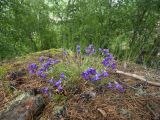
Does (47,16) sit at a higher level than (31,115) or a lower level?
higher

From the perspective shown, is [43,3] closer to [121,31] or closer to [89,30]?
[89,30]

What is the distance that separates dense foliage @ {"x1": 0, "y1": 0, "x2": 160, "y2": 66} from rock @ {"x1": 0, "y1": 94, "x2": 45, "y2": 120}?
340 cm

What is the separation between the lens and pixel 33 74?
108 inches

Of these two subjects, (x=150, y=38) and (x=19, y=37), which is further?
(x=150, y=38)

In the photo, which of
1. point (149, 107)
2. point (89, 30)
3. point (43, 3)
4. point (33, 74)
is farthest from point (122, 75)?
point (43, 3)

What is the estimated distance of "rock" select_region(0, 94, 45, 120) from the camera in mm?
1945

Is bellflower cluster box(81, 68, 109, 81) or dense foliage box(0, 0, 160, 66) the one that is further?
dense foliage box(0, 0, 160, 66)

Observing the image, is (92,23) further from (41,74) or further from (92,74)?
(92,74)

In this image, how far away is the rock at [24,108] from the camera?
1.95m

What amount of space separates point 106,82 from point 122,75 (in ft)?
1.43

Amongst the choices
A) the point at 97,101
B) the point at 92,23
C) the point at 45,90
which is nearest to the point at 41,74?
the point at 45,90

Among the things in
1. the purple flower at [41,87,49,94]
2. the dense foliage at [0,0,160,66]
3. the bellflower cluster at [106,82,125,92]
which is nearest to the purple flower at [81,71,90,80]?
the bellflower cluster at [106,82,125,92]

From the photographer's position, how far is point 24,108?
2002 millimetres

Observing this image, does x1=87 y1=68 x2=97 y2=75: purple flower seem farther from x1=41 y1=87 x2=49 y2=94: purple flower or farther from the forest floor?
x1=41 y1=87 x2=49 y2=94: purple flower
